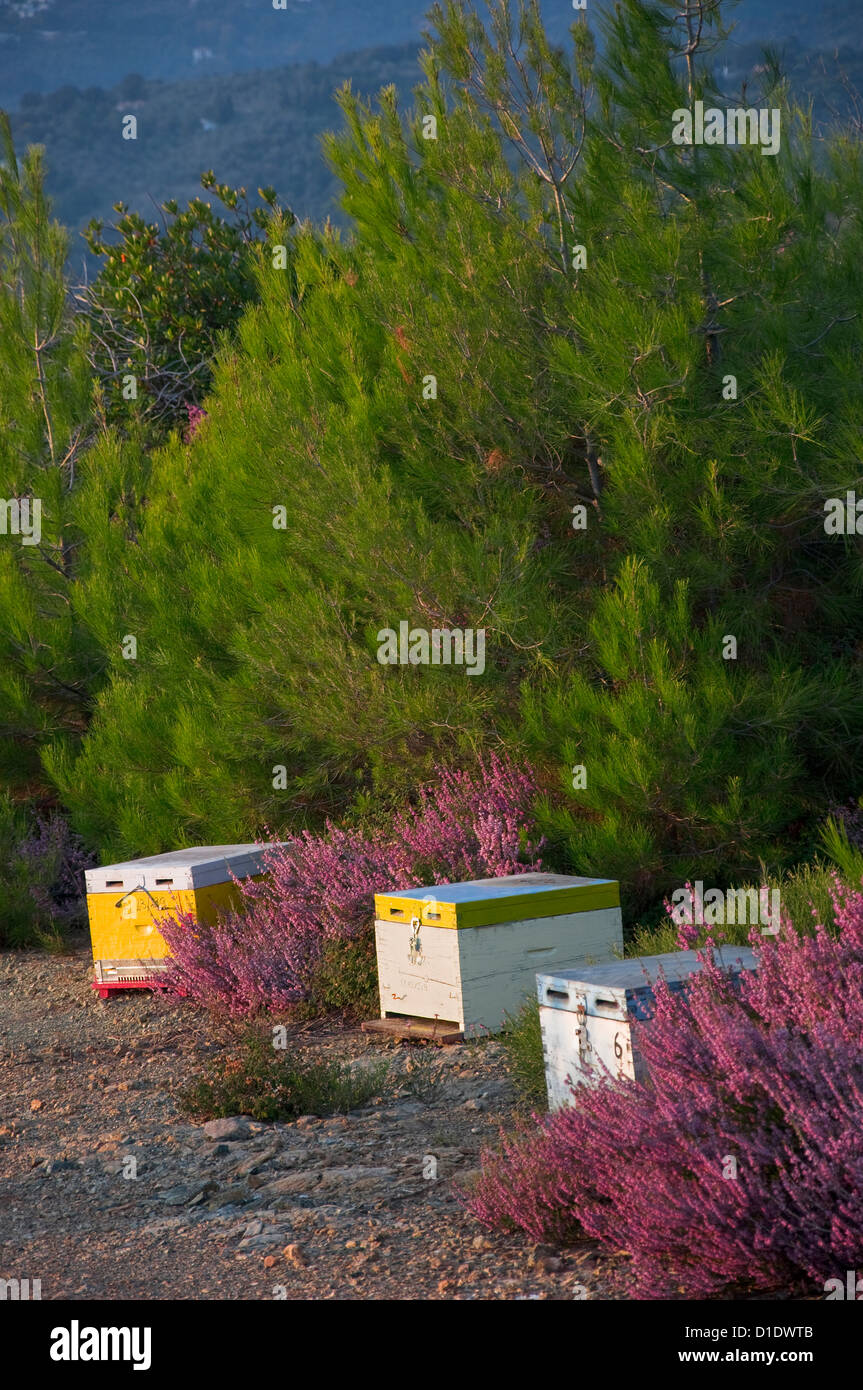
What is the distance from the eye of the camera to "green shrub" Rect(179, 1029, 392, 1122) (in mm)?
4855

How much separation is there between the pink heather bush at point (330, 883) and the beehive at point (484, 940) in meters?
0.79

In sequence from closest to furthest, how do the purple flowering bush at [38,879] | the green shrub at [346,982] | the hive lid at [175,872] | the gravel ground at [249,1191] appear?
the gravel ground at [249,1191] → the green shrub at [346,982] → the hive lid at [175,872] → the purple flowering bush at [38,879]

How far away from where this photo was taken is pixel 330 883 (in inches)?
268

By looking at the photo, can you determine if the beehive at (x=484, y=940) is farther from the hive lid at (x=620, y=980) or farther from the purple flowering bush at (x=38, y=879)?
the purple flowering bush at (x=38, y=879)

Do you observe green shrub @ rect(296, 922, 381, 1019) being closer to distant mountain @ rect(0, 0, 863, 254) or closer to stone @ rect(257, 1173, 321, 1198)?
stone @ rect(257, 1173, 321, 1198)

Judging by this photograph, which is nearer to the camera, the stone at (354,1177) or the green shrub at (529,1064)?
the stone at (354,1177)

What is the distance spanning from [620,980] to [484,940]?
1641mm

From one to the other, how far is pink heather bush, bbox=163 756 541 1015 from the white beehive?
253 centimetres

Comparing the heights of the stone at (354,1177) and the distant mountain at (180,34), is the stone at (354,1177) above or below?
below

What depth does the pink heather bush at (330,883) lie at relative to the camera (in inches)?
256

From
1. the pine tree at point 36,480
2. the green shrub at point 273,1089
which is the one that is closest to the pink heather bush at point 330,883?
the green shrub at point 273,1089

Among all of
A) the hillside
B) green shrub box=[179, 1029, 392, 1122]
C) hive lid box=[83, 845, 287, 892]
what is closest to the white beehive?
green shrub box=[179, 1029, 392, 1122]

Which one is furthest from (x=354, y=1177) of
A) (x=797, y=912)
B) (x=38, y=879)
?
(x=38, y=879)

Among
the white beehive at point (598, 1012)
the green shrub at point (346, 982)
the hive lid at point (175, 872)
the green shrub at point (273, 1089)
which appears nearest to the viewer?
the white beehive at point (598, 1012)
